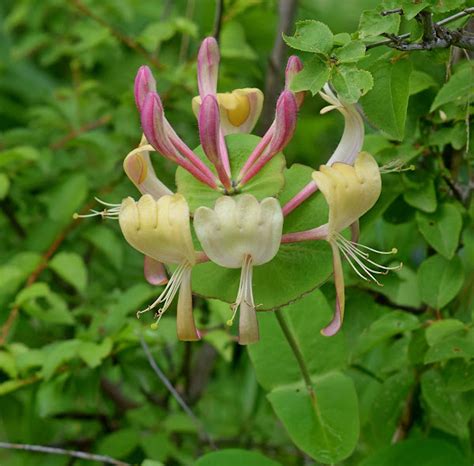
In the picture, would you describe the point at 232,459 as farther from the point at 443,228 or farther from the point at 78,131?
the point at 78,131

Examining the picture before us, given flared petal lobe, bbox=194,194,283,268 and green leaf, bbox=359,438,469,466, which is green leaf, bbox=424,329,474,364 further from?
flared petal lobe, bbox=194,194,283,268

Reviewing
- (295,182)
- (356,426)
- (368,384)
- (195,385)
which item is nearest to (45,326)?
(195,385)

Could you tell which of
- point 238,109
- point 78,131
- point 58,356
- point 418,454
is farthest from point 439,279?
point 78,131

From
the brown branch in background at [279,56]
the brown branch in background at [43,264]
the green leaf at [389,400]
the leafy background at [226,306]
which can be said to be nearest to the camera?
the leafy background at [226,306]

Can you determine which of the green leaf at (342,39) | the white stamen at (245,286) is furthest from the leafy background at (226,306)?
the white stamen at (245,286)

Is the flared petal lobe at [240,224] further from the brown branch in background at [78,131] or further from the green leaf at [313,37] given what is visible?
the brown branch in background at [78,131]

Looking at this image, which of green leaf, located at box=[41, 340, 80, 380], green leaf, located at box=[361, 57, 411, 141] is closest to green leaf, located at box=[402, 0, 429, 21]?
green leaf, located at box=[361, 57, 411, 141]
